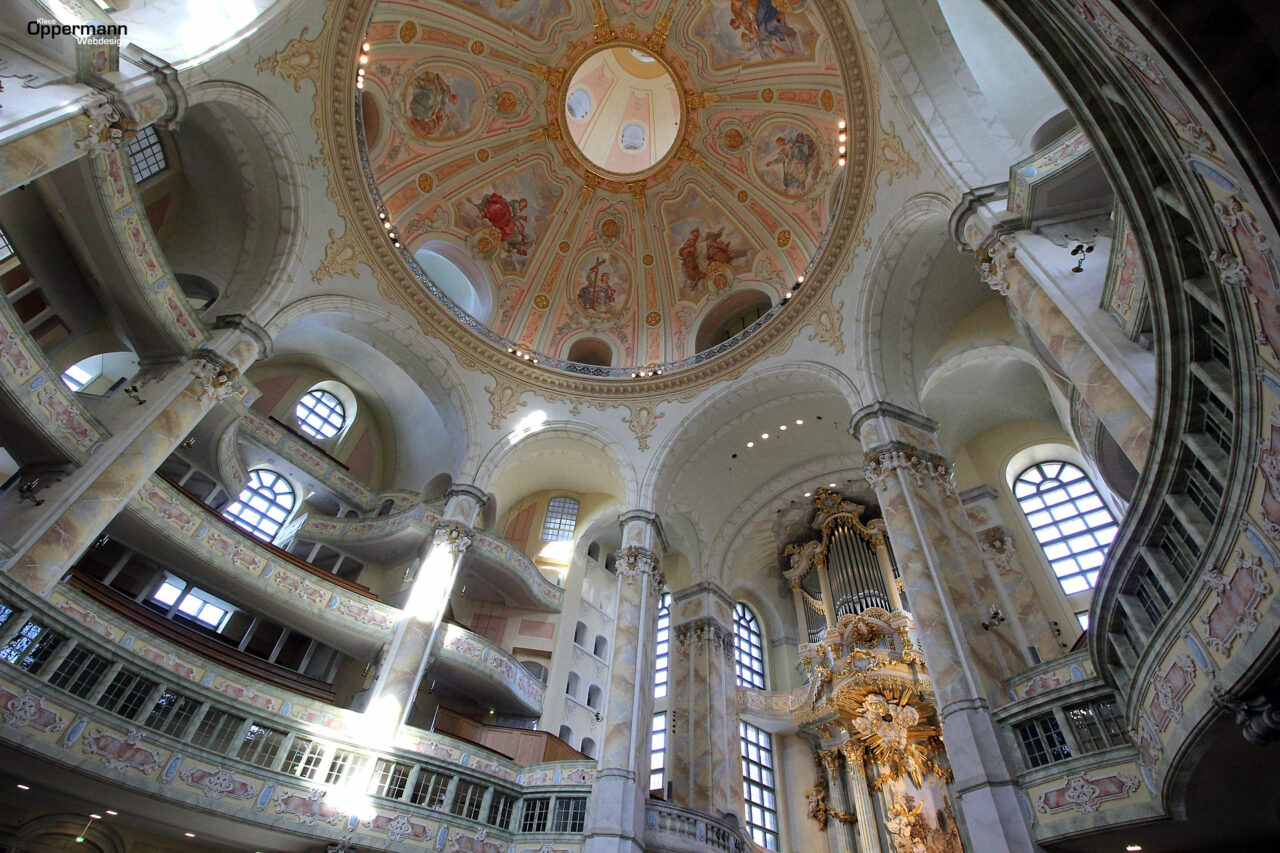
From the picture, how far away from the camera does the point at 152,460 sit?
1130 centimetres

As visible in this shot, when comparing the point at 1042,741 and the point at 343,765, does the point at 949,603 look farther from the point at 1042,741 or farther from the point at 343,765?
the point at 343,765

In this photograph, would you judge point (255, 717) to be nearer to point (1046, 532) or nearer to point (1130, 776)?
point (1130, 776)

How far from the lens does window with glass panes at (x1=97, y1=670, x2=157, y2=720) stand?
9.88m

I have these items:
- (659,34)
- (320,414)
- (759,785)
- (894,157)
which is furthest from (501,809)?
(659,34)

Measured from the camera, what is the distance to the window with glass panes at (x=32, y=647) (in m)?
8.82

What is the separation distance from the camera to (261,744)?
11445 millimetres

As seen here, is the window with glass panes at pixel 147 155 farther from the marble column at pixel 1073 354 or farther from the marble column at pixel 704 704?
the marble column at pixel 1073 354

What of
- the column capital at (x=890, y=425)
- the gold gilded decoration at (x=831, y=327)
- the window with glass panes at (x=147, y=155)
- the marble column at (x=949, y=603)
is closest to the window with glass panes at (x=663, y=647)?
the column capital at (x=890, y=425)

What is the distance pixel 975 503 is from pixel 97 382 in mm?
21568

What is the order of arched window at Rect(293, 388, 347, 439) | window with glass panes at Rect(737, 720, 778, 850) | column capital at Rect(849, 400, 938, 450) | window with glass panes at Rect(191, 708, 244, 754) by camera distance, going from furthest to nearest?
1. arched window at Rect(293, 388, 347, 439)
2. window with glass panes at Rect(737, 720, 778, 850)
3. column capital at Rect(849, 400, 938, 450)
4. window with glass panes at Rect(191, 708, 244, 754)

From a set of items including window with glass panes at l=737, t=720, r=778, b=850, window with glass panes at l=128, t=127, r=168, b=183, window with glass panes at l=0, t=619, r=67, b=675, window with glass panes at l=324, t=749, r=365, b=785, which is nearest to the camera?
window with glass panes at l=0, t=619, r=67, b=675

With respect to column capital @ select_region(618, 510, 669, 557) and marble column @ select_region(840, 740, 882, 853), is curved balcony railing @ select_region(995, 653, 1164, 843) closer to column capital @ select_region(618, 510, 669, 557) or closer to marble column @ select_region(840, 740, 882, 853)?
marble column @ select_region(840, 740, 882, 853)

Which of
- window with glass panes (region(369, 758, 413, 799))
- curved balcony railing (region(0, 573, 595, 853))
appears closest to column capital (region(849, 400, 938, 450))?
curved balcony railing (region(0, 573, 595, 853))

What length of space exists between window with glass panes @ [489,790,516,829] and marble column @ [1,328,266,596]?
8.44 m
